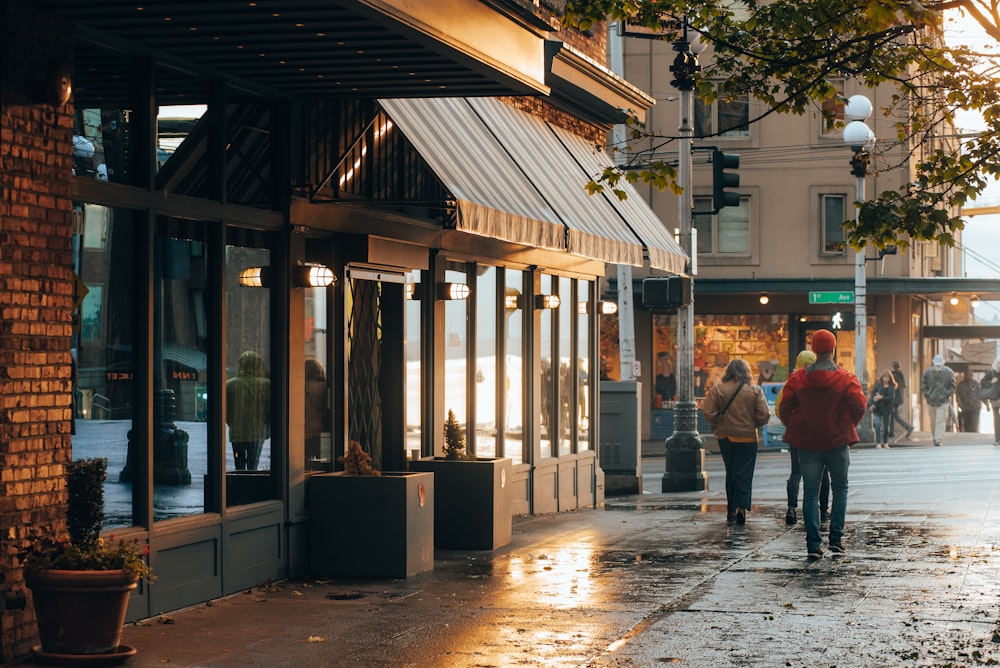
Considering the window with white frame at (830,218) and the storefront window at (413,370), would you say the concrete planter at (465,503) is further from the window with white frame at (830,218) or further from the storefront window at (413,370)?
the window with white frame at (830,218)

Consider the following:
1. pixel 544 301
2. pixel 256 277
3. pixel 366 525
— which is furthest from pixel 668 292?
pixel 256 277

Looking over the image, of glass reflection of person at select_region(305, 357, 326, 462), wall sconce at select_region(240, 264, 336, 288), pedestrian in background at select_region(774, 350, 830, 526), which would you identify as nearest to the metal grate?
glass reflection of person at select_region(305, 357, 326, 462)

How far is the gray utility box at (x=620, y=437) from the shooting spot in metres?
21.5

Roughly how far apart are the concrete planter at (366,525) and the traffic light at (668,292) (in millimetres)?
11304

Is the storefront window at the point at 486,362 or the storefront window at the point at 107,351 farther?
the storefront window at the point at 486,362

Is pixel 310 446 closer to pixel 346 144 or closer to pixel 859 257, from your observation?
pixel 346 144

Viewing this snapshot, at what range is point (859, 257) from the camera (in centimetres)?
3450

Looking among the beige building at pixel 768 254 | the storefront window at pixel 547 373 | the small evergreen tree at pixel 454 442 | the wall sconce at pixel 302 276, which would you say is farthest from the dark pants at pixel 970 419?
the wall sconce at pixel 302 276

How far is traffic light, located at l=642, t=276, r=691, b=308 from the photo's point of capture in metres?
22.4

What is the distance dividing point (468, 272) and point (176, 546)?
6230 mm

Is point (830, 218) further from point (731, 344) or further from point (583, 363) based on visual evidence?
point (583, 363)

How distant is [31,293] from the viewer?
27.4 ft

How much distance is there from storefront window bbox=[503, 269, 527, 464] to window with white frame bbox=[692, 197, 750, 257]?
2373 centimetres

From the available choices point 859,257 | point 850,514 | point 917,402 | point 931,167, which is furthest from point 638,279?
point 931,167
